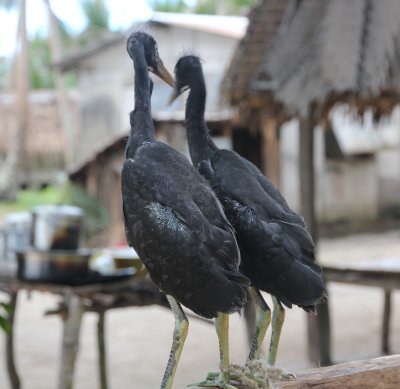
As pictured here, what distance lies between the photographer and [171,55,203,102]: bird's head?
233 centimetres

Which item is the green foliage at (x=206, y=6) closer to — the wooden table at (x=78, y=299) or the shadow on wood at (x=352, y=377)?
the wooden table at (x=78, y=299)

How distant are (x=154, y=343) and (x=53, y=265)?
3466mm

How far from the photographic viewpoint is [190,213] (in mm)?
1974

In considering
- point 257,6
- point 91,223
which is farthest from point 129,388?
point 91,223

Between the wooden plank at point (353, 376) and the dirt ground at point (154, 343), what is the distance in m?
3.49

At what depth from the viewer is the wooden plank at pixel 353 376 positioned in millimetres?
2242

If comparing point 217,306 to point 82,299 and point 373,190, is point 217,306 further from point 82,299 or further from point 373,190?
point 373,190

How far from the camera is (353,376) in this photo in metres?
2.33

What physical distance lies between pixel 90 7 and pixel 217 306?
1091 inches

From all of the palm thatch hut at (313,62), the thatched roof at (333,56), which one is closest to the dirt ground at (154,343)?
the palm thatch hut at (313,62)

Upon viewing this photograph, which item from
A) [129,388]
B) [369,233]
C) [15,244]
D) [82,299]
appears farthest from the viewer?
[369,233]

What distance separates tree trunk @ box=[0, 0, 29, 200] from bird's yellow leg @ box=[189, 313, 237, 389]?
55.4ft

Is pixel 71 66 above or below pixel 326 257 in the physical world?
above

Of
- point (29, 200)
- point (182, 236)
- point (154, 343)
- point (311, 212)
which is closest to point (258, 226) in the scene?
point (182, 236)
